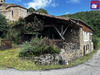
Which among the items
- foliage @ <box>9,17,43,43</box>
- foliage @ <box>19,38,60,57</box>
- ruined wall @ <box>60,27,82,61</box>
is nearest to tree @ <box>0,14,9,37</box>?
foliage @ <box>9,17,43,43</box>

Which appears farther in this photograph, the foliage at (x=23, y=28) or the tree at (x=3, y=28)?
the tree at (x=3, y=28)

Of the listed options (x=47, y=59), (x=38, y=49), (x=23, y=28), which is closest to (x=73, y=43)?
(x=47, y=59)

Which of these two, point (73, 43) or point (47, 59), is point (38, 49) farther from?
point (73, 43)

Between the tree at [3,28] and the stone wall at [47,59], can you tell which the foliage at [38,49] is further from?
the tree at [3,28]

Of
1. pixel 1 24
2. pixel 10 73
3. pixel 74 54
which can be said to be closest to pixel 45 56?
pixel 10 73

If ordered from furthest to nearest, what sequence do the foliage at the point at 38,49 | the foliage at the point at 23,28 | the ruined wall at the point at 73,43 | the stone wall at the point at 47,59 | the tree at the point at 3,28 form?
the tree at the point at 3,28, the foliage at the point at 23,28, the ruined wall at the point at 73,43, the foliage at the point at 38,49, the stone wall at the point at 47,59

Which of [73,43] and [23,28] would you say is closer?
[73,43]

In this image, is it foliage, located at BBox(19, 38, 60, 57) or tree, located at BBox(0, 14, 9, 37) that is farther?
tree, located at BBox(0, 14, 9, 37)

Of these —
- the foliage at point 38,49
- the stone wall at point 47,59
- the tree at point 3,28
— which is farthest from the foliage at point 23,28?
the stone wall at point 47,59

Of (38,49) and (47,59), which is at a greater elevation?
(38,49)

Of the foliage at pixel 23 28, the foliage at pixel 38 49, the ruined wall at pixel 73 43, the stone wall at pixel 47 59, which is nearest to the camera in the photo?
the stone wall at pixel 47 59

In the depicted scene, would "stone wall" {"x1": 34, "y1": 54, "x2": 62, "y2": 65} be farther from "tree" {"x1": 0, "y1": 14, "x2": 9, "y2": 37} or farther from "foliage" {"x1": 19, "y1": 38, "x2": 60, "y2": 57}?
"tree" {"x1": 0, "y1": 14, "x2": 9, "y2": 37}

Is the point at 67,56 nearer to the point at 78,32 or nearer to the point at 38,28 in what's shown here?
the point at 78,32

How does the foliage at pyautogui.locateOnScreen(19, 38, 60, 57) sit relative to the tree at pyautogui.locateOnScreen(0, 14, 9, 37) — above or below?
below
